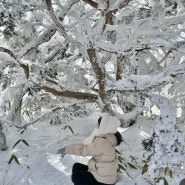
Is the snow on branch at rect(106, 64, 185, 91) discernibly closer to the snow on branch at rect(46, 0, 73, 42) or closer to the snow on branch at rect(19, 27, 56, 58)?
the snow on branch at rect(46, 0, 73, 42)

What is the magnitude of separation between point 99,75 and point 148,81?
744 mm

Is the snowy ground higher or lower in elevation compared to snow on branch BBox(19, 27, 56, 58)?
lower

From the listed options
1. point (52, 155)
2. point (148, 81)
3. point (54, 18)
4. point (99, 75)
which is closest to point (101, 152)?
point (148, 81)

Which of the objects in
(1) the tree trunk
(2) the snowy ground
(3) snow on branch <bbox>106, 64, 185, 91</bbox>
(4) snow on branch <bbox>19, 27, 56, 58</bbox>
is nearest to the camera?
(3) snow on branch <bbox>106, 64, 185, 91</bbox>

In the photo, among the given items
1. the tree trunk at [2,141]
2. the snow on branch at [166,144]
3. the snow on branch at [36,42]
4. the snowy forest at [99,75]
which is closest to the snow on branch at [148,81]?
the snowy forest at [99,75]

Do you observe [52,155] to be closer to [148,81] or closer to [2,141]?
[2,141]

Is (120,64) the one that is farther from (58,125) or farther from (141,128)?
(58,125)

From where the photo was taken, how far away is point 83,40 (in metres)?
4.48

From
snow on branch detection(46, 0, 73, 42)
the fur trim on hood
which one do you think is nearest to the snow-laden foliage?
the fur trim on hood

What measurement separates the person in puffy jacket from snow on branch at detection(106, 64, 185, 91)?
33.0 inches

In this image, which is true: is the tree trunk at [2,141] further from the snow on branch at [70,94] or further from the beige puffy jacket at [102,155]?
the beige puffy jacket at [102,155]

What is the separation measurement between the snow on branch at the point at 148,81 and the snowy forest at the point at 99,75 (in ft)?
0.04

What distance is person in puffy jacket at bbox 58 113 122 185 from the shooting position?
13.2 ft

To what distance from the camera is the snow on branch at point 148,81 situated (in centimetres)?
465
